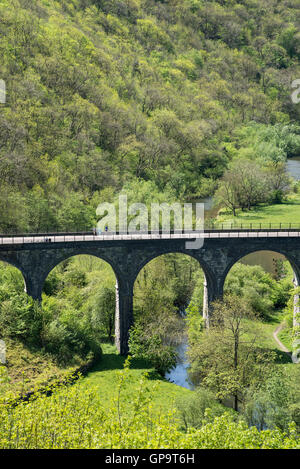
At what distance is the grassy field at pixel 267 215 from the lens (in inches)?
3128

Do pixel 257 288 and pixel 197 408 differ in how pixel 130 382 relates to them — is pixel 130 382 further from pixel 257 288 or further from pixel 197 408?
pixel 257 288

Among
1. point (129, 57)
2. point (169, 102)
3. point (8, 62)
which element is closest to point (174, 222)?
point (8, 62)

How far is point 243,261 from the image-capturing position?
6938 centimetres

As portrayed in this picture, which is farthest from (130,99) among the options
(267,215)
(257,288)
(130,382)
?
(130,382)

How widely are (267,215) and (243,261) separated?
688 inches

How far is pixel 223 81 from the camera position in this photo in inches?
5098

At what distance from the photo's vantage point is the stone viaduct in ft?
142

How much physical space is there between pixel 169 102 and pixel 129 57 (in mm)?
15263

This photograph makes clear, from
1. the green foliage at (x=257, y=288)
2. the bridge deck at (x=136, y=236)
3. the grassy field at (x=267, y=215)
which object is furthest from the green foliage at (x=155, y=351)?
the grassy field at (x=267, y=215)

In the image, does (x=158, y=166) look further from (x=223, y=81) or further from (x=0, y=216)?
A: (x=223, y=81)

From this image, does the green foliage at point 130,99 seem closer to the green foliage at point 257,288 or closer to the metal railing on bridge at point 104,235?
the metal railing on bridge at point 104,235

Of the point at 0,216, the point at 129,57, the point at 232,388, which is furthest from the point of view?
the point at 129,57

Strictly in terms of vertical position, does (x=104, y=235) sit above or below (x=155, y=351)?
above

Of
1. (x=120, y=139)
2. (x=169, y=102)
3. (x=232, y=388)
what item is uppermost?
(x=169, y=102)
